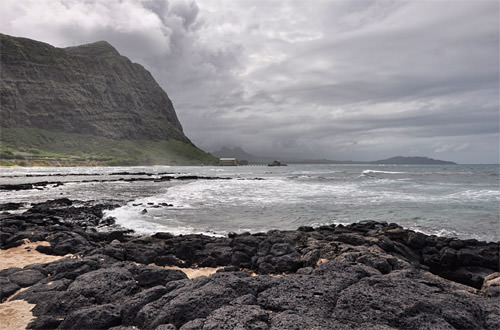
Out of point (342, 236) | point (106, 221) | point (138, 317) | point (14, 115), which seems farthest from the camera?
point (14, 115)

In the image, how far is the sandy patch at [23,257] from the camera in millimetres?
9586

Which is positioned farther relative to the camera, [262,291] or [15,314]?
[15,314]

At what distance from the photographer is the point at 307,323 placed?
14.3 feet

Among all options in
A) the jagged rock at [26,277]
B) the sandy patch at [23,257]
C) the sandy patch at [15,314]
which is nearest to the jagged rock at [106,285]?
the sandy patch at [15,314]

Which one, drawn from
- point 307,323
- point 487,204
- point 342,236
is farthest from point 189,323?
point 487,204

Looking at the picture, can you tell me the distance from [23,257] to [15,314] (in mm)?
5711

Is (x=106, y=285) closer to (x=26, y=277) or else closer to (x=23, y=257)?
(x=26, y=277)

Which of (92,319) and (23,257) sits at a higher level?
(92,319)

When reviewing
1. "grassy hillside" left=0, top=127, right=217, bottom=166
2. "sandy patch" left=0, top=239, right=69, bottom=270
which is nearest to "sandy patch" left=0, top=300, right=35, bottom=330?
"sandy patch" left=0, top=239, right=69, bottom=270

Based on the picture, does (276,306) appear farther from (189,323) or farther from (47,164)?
(47,164)

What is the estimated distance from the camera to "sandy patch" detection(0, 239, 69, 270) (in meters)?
9.59

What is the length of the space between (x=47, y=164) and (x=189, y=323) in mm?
149065

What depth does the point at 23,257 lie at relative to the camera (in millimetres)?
10328

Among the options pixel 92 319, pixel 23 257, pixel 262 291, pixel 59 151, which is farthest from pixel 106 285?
pixel 59 151
